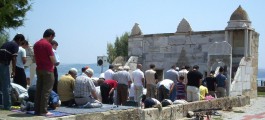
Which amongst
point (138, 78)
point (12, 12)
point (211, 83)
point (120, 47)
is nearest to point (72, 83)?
point (138, 78)

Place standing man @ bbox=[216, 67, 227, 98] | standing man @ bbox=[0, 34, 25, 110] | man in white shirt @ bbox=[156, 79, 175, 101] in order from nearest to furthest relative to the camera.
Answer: standing man @ bbox=[0, 34, 25, 110]
man in white shirt @ bbox=[156, 79, 175, 101]
standing man @ bbox=[216, 67, 227, 98]

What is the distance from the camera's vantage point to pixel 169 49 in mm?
25359

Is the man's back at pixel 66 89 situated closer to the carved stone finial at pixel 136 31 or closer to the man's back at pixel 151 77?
the man's back at pixel 151 77

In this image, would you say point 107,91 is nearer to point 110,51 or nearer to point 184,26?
point 184,26

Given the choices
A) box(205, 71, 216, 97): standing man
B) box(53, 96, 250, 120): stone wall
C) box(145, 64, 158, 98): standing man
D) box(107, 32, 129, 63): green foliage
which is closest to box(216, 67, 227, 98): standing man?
box(205, 71, 216, 97): standing man

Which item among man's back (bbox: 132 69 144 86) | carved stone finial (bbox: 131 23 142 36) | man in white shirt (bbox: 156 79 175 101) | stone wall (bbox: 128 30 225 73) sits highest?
carved stone finial (bbox: 131 23 142 36)

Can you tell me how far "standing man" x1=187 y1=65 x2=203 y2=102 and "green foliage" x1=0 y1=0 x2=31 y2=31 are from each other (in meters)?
12.3

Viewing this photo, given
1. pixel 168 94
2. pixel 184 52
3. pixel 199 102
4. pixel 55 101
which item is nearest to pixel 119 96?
pixel 168 94

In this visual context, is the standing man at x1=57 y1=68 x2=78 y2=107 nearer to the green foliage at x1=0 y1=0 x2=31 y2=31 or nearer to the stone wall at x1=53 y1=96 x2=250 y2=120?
the stone wall at x1=53 y1=96 x2=250 y2=120

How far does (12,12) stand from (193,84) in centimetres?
1298

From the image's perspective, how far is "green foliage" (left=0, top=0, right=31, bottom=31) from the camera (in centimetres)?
2283

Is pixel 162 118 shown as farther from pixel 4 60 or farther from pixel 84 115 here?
pixel 4 60

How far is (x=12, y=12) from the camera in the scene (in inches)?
929

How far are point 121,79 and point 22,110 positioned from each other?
588 cm
